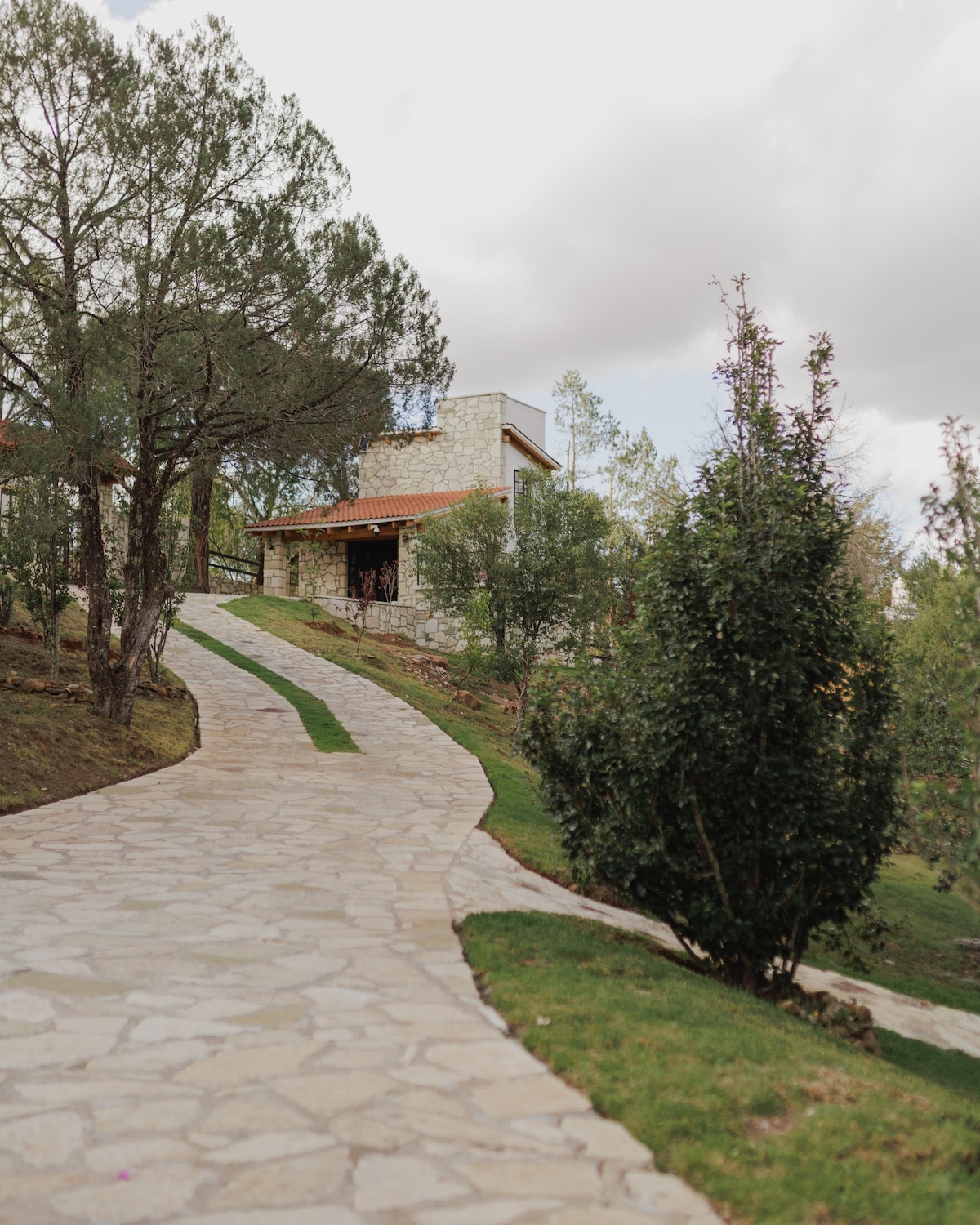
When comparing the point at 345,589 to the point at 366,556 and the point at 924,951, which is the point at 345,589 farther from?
the point at 924,951

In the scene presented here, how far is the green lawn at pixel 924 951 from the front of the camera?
848 centimetres

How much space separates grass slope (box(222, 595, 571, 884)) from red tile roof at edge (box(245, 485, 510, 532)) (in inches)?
106

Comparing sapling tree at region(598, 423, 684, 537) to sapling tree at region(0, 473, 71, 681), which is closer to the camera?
sapling tree at region(0, 473, 71, 681)

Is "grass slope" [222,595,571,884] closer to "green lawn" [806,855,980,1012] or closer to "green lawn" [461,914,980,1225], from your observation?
"green lawn" [461,914,980,1225]

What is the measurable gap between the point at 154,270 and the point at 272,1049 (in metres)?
9.57

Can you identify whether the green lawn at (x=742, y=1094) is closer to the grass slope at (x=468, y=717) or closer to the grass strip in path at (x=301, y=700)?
the grass slope at (x=468, y=717)

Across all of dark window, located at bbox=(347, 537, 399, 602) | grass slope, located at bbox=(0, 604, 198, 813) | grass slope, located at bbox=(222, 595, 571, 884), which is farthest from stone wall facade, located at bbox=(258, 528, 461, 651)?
grass slope, located at bbox=(0, 604, 198, 813)

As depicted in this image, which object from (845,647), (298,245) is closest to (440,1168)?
(845,647)

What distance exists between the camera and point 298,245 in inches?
481

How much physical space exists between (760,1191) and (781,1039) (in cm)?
180

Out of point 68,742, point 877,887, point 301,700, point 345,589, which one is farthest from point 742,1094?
point 345,589

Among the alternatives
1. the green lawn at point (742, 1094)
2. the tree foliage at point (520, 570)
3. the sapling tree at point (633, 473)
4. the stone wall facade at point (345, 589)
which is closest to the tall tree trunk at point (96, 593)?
the green lawn at point (742, 1094)

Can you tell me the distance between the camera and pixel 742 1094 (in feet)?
11.5

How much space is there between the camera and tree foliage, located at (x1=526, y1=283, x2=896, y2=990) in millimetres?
5984
